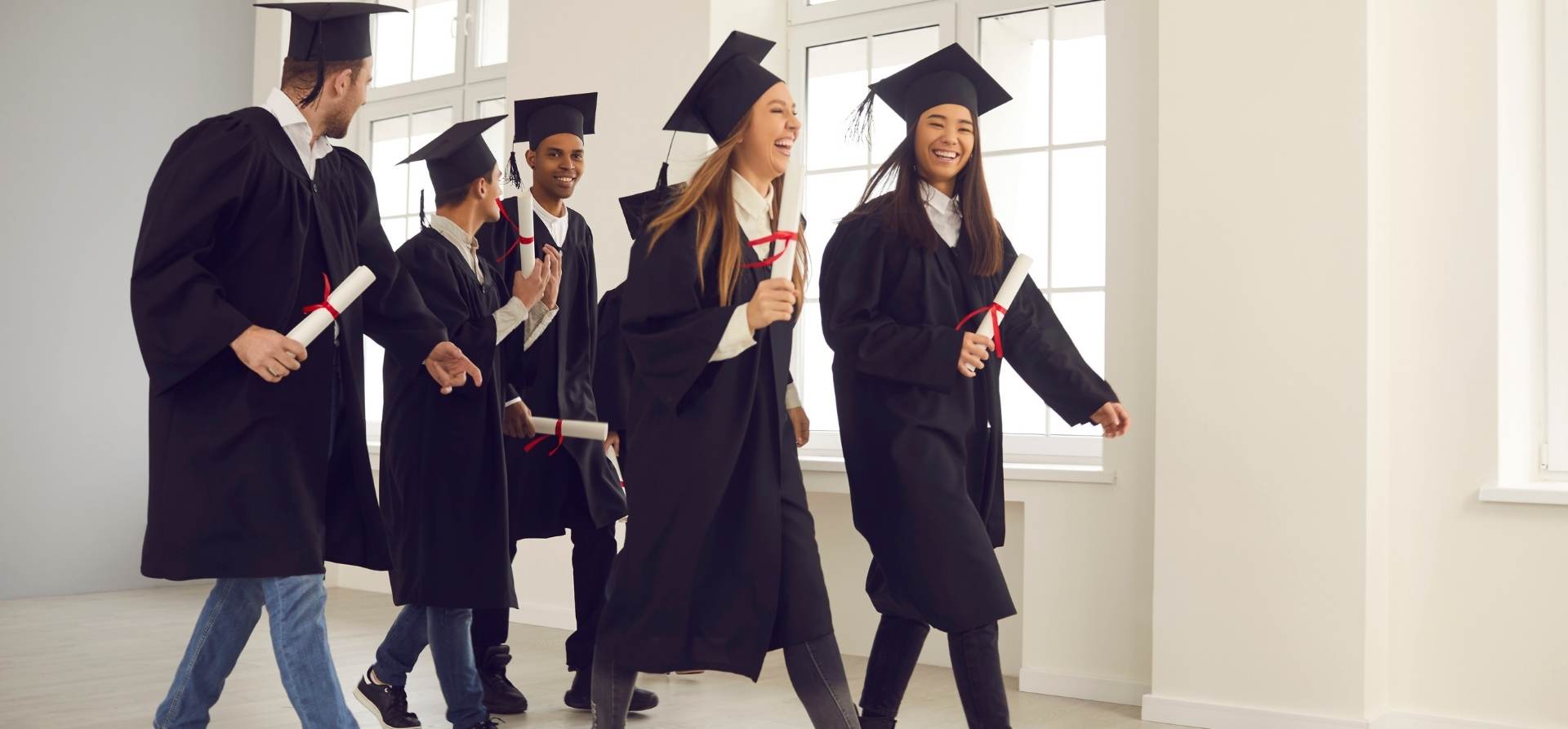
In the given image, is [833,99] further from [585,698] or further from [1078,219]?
[585,698]

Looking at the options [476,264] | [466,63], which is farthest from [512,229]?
[466,63]

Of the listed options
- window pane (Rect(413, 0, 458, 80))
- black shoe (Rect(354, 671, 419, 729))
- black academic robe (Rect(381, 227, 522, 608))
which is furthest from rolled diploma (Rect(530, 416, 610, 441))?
window pane (Rect(413, 0, 458, 80))

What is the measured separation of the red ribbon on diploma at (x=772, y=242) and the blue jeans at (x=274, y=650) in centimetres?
→ 94

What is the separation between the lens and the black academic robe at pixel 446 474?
9.85 ft

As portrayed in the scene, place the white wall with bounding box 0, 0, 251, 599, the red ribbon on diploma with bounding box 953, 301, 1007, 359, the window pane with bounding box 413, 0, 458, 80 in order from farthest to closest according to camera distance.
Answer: the window pane with bounding box 413, 0, 458, 80, the white wall with bounding box 0, 0, 251, 599, the red ribbon on diploma with bounding box 953, 301, 1007, 359

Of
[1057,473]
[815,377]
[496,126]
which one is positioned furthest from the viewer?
[496,126]

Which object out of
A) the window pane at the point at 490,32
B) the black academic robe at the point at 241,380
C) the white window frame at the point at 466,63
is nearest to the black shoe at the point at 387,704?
the black academic robe at the point at 241,380

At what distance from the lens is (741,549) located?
7.40 ft

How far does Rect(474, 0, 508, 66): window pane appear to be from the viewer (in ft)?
21.0

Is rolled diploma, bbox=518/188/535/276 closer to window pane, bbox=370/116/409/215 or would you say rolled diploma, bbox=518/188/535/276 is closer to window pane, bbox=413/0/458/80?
window pane, bbox=413/0/458/80

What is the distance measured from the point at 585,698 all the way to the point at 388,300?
143 centimetres

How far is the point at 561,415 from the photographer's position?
3.58 meters

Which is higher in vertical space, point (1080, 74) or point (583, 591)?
point (1080, 74)

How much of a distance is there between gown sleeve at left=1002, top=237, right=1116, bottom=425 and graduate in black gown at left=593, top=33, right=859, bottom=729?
657mm
